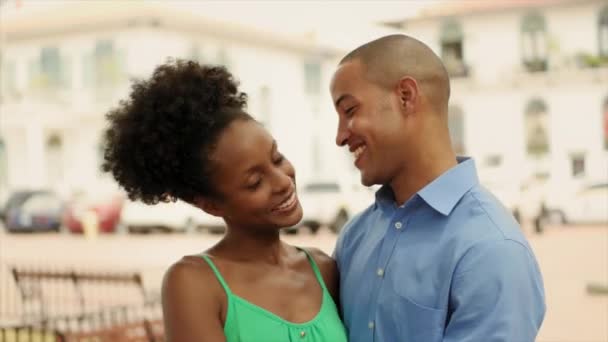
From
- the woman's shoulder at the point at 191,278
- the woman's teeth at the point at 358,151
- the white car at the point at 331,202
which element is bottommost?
the white car at the point at 331,202

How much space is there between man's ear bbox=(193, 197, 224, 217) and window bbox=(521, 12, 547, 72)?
3.28 meters

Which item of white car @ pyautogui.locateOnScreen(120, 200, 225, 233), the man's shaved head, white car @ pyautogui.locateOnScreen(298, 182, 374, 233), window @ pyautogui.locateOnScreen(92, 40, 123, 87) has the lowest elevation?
white car @ pyautogui.locateOnScreen(120, 200, 225, 233)

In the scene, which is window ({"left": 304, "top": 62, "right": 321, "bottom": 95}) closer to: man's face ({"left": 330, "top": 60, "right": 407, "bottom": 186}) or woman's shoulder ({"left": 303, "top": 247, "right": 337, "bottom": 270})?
woman's shoulder ({"left": 303, "top": 247, "right": 337, "bottom": 270})

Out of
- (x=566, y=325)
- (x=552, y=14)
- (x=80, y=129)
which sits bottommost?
(x=566, y=325)

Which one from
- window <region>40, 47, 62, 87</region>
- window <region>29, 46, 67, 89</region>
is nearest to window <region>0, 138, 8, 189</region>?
window <region>29, 46, 67, 89</region>

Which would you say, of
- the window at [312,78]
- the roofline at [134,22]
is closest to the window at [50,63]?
the roofline at [134,22]

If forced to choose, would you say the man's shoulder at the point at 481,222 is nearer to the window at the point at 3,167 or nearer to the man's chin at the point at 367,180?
the man's chin at the point at 367,180

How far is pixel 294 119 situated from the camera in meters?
8.16

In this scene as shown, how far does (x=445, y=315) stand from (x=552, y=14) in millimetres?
3679

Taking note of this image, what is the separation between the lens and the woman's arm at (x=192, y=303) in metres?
1.09

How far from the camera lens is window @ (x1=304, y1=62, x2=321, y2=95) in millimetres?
7820

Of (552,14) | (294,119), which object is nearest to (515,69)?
(552,14)

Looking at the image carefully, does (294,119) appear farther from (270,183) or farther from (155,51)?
(270,183)

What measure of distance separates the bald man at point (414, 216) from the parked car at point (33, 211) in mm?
8362
